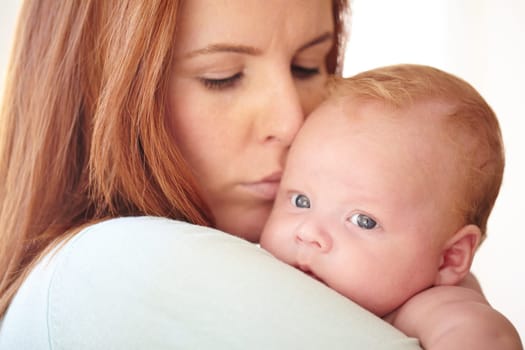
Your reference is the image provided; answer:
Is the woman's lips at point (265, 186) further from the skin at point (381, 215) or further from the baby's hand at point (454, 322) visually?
the baby's hand at point (454, 322)

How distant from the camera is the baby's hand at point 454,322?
1.01 m

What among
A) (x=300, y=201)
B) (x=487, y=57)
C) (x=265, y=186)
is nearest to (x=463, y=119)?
(x=300, y=201)

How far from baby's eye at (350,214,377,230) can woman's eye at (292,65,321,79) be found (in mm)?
467

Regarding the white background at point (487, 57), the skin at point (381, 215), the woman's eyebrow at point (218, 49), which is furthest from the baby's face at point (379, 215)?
the white background at point (487, 57)

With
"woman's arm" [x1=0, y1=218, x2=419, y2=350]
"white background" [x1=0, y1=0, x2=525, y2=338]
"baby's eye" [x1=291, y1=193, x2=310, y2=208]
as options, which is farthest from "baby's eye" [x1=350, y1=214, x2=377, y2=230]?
"white background" [x1=0, y1=0, x2=525, y2=338]

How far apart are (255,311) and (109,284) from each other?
0.22 metres

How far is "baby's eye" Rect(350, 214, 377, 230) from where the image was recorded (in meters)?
1.26

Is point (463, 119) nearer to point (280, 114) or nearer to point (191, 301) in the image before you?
point (280, 114)

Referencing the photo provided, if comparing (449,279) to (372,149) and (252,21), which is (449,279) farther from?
(252,21)

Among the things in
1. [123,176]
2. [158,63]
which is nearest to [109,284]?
[123,176]

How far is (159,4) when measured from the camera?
4.39ft

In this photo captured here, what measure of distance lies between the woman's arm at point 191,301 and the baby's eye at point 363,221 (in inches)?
10.0

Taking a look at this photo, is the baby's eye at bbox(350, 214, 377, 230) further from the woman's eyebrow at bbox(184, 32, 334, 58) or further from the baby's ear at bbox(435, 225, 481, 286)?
the woman's eyebrow at bbox(184, 32, 334, 58)

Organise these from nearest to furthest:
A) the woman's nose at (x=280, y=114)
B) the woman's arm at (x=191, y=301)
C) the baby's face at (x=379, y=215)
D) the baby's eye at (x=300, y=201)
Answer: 1. the woman's arm at (x=191, y=301)
2. the baby's face at (x=379, y=215)
3. the baby's eye at (x=300, y=201)
4. the woman's nose at (x=280, y=114)
